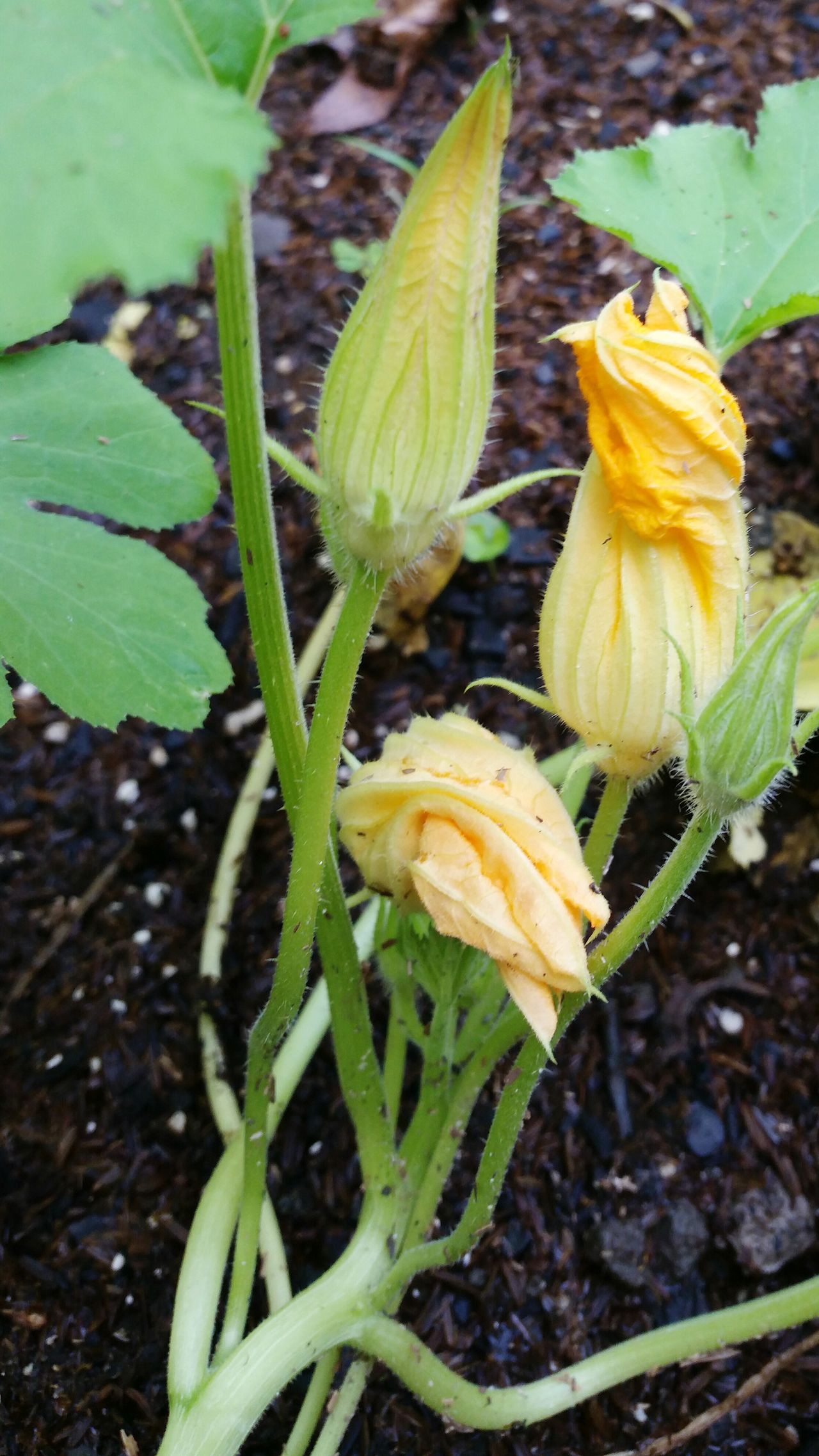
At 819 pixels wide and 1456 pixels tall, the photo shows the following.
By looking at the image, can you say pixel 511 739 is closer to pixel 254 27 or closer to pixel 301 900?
pixel 301 900

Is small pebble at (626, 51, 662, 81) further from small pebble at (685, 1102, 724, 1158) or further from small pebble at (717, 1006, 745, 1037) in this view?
small pebble at (685, 1102, 724, 1158)

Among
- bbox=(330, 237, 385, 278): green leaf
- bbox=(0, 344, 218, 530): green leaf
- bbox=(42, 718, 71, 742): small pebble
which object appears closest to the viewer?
bbox=(0, 344, 218, 530): green leaf

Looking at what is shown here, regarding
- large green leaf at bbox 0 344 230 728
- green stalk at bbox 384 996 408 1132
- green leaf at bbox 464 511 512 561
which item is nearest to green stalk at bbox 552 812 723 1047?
green stalk at bbox 384 996 408 1132

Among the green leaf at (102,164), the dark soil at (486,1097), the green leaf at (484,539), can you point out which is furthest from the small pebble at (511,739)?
the green leaf at (102,164)

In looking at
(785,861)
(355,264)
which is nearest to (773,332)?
(355,264)

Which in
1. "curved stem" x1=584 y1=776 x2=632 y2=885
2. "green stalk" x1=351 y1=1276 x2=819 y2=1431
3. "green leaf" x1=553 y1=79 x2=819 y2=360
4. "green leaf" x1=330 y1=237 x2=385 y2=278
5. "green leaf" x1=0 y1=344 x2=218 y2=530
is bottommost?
"green stalk" x1=351 y1=1276 x2=819 y2=1431

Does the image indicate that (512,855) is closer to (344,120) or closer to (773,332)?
(773,332)

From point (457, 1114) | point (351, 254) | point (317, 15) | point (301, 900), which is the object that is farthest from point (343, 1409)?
point (351, 254)
